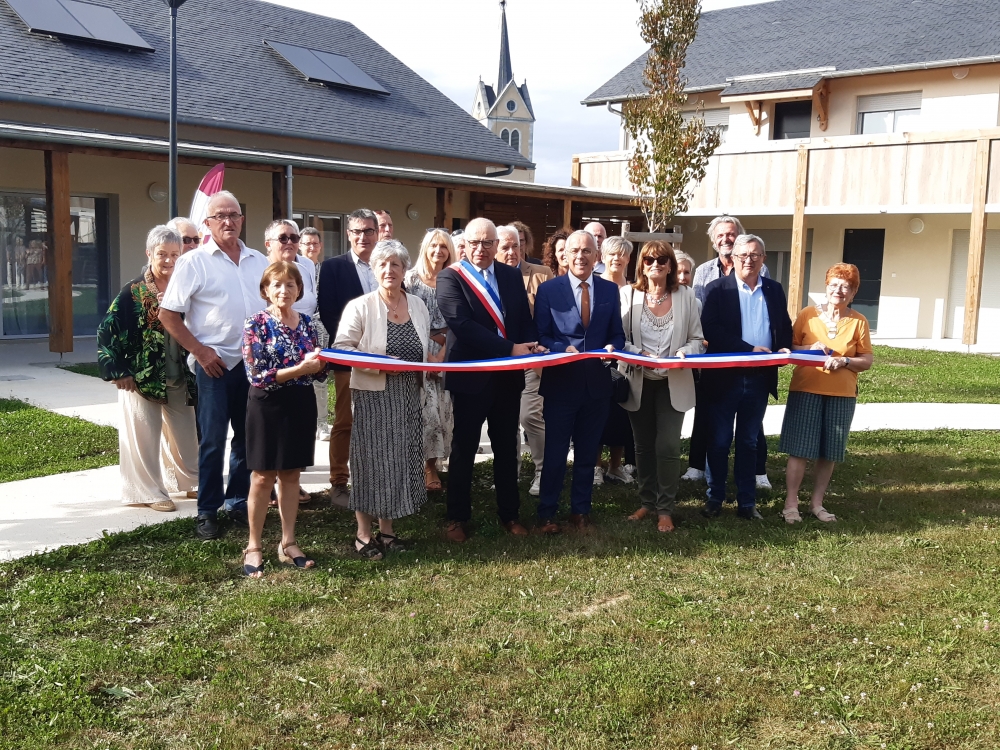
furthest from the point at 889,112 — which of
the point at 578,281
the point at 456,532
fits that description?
the point at 456,532

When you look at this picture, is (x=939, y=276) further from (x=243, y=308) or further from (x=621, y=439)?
(x=243, y=308)

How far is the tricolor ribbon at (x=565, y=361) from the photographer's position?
5480 millimetres

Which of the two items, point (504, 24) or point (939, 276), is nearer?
point (939, 276)

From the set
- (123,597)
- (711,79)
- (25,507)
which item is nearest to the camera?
(123,597)

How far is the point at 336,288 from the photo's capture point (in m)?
6.77

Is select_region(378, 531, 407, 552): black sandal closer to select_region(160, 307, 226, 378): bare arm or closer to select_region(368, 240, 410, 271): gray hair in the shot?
select_region(160, 307, 226, 378): bare arm

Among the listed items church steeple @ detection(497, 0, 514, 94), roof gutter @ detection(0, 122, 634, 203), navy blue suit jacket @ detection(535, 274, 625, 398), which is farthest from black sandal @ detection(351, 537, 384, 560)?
church steeple @ detection(497, 0, 514, 94)

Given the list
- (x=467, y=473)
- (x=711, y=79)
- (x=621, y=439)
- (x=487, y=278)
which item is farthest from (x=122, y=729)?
(x=711, y=79)

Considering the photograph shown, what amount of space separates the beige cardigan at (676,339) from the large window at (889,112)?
62.1 ft

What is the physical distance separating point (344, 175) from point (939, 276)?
14596mm

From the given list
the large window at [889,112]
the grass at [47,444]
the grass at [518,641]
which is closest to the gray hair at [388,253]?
the grass at [518,641]

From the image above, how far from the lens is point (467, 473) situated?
6.05 m

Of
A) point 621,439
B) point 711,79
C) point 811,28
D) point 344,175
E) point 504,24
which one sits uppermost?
point 504,24

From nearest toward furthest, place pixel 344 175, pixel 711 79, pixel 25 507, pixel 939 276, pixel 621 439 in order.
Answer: pixel 25 507 < pixel 621 439 < pixel 344 175 < pixel 939 276 < pixel 711 79
